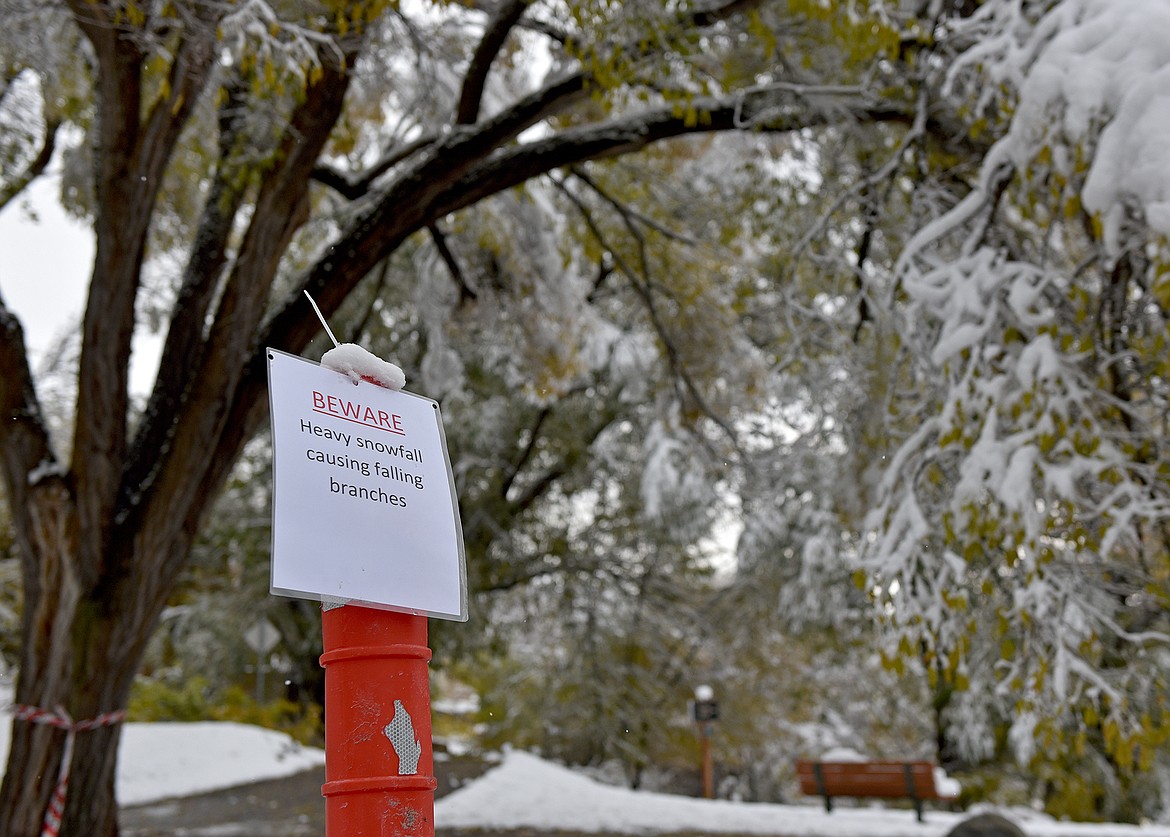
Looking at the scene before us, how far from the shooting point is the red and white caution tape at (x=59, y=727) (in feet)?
18.2

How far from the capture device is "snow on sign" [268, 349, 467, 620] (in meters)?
1.50

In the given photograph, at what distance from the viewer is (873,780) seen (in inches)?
430

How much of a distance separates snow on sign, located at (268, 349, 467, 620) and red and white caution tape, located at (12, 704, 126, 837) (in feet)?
15.7

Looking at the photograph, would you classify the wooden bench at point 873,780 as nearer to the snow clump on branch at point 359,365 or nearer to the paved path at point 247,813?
the paved path at point 247,813

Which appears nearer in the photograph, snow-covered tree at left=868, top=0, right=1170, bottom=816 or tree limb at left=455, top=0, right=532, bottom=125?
snow-covered tree at left=868, top=0, right=1170, bottom=816

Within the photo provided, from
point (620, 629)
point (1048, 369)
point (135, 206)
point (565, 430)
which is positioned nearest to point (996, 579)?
point (1048, 369)

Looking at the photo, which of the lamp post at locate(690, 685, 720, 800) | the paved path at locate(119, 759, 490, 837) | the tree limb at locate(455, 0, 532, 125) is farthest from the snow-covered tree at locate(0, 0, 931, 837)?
the lamp post at locate(690, 685, 720, 800)

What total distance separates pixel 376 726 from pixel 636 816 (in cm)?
889

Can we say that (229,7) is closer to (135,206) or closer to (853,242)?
(135,206)

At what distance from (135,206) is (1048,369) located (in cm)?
500

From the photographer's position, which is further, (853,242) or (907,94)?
(853,242)

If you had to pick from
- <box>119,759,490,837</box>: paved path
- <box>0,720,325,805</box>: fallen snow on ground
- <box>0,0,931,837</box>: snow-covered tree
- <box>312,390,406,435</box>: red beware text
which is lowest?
<box>119,759,490,837</box>: paved path

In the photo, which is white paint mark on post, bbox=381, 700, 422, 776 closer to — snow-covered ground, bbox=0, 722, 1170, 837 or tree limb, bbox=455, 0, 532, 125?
tree limb, bbox=455, 0, 532, 125

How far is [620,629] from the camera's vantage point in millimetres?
14445
